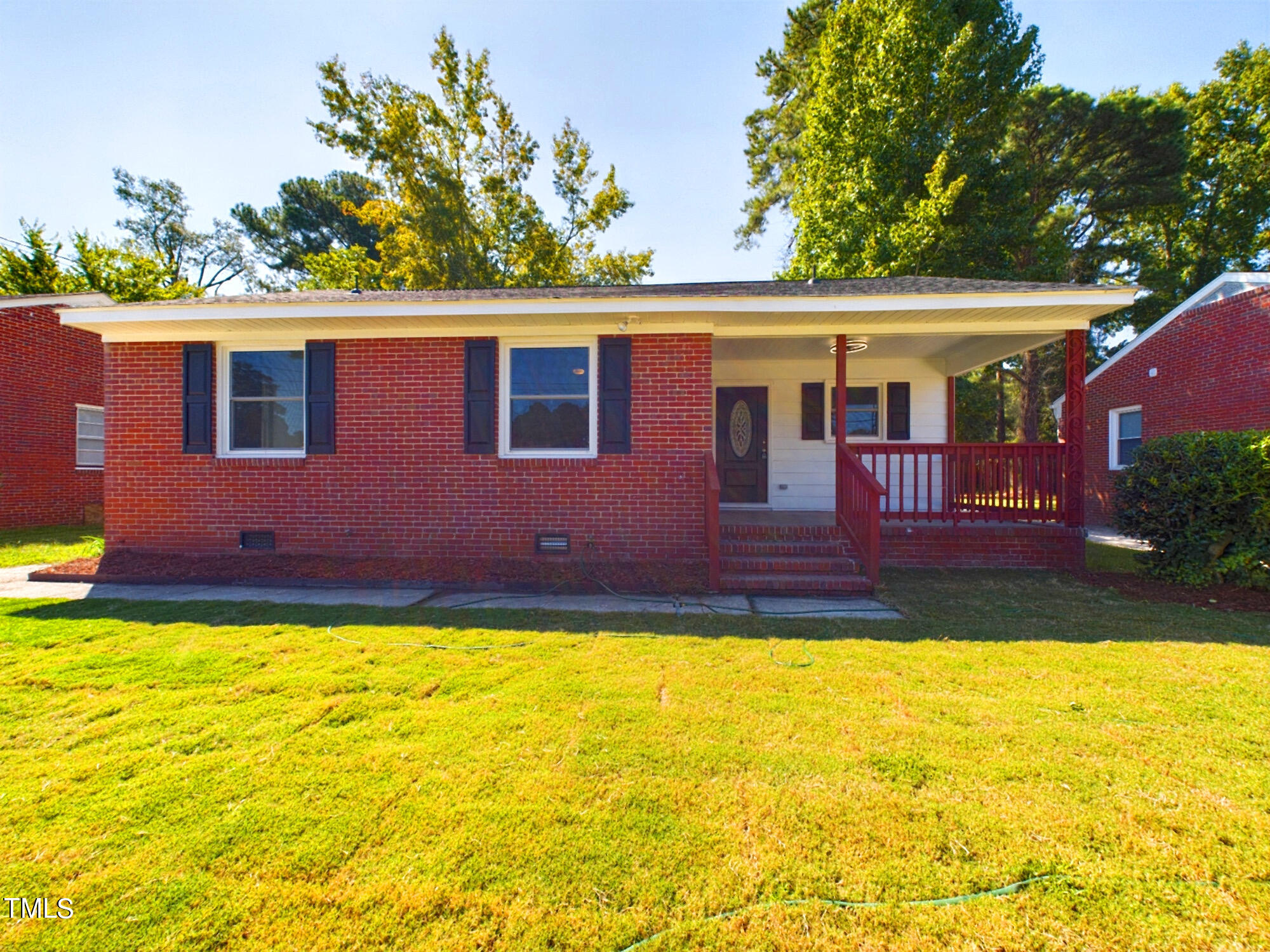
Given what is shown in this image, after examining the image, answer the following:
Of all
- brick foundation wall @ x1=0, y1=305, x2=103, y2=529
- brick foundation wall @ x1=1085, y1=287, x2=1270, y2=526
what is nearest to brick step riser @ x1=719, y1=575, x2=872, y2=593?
brick foundation wall @ x1=1085, y1=287, x2=1270, y2=526

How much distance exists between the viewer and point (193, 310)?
6.34 m

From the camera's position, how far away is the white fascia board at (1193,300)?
393 inches

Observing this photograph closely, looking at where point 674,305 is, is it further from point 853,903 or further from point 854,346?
point 853,903

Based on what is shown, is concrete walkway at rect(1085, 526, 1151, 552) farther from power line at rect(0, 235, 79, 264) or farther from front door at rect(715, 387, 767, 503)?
power line at rect(0, 235, 79, 264)

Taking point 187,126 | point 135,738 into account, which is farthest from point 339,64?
point 135,738

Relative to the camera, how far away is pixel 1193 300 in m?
11.3

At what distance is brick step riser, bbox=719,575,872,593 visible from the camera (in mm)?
5633

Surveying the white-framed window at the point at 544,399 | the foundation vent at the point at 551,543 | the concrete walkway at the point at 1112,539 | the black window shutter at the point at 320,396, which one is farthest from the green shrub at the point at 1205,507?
the black window shutter at the point at 320,396

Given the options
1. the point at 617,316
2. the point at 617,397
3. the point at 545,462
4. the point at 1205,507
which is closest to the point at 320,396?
the point at 545,462

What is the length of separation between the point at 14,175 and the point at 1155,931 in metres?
23.5

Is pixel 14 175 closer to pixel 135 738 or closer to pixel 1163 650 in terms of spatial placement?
pixel 135 738

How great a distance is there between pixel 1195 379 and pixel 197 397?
1723 cm

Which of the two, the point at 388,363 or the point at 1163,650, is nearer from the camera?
the point at 1163,650

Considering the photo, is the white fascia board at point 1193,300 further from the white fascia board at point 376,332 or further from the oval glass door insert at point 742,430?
the white fascia board at point 376,332
